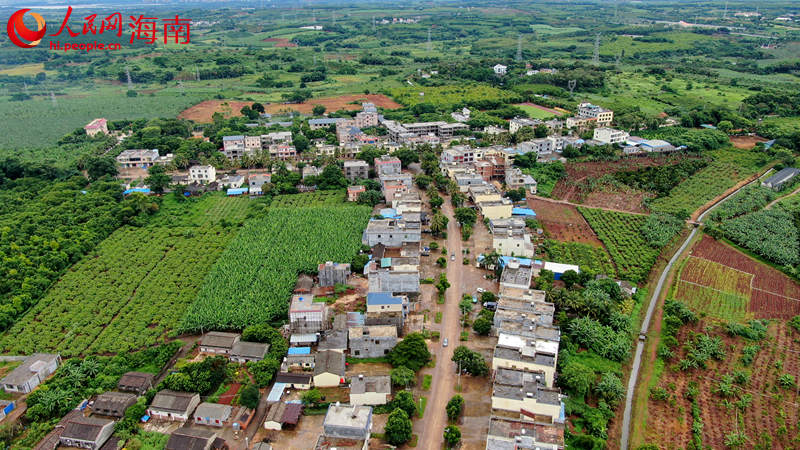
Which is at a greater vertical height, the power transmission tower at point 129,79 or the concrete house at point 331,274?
the power transmission tower at point 129,79

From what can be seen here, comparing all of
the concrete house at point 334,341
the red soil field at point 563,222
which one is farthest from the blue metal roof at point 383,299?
the red soil field at point 563,222

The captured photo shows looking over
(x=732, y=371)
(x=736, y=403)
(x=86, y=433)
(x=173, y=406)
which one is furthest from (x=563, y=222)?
(x=86, y=433)

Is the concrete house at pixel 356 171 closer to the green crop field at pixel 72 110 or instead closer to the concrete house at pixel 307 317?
the concrete house at pixel 307 317

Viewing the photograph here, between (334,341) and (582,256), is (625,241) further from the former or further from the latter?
(334,341)

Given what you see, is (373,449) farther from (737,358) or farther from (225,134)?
(225,134)

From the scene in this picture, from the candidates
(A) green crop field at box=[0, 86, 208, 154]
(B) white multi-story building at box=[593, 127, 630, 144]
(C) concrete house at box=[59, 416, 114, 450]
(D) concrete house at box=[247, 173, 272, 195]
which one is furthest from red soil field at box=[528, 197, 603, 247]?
(A) green crop field at box=[0, 86, 208, 154]
